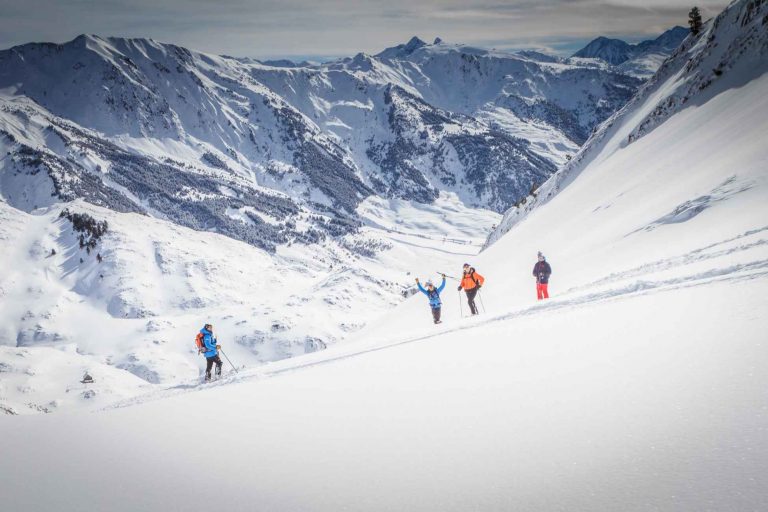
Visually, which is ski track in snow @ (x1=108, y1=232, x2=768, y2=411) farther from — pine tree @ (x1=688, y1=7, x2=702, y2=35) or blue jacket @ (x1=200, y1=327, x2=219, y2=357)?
pine tree @ (x1=688, y1=7, x2=702, y2=35)

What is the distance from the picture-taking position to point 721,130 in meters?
29.5

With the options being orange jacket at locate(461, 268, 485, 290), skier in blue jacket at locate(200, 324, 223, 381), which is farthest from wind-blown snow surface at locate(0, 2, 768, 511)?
skier in blue jacket at locate(200, 324, 223, 381)

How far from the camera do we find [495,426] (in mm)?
5910

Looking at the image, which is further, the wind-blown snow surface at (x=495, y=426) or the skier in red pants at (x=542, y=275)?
the skier in red pants at (x=542, y=275)

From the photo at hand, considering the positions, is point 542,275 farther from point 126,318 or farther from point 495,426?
point 126,318

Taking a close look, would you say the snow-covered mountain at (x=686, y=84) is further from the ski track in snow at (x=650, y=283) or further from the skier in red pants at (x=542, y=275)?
the ski track in snow at (x=650, y=283)

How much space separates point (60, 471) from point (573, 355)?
323 inches

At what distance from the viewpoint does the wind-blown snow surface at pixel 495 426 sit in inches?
175

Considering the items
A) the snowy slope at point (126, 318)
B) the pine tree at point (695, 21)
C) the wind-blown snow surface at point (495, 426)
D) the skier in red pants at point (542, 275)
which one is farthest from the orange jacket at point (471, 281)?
the snowy slope at point (126, 318)

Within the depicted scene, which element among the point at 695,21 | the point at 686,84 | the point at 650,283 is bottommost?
the point at 650,283

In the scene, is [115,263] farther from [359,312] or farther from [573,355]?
[573,355]

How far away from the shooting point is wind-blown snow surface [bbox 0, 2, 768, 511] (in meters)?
4.44

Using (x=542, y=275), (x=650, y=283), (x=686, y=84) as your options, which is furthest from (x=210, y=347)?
(x=686, y=84)

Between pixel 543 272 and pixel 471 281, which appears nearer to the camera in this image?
pixel 543 272
